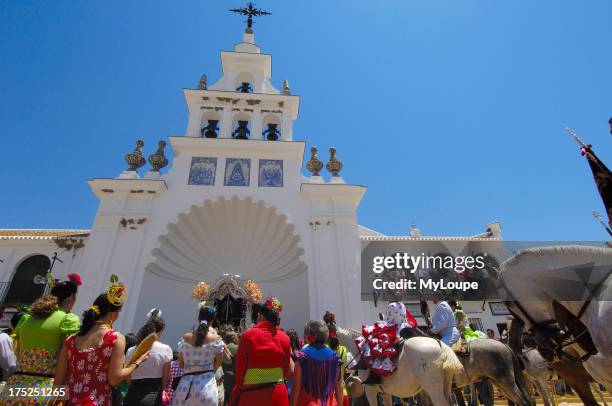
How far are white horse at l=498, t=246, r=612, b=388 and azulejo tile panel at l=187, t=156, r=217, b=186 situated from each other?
1119 cm

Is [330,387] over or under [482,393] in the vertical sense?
over

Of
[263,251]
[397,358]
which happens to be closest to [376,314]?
[263,251]

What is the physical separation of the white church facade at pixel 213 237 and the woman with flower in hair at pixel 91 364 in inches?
344

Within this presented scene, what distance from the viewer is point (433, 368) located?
4.23 m

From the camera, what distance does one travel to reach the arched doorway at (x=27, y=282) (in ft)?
39.1

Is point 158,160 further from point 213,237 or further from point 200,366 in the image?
point 200,366

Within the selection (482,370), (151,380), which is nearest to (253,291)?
(482,370)

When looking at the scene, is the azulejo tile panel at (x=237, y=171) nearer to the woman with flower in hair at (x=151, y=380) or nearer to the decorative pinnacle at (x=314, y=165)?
the decorative pinnacle at (x=314, y=165)

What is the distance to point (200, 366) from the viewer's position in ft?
10.2

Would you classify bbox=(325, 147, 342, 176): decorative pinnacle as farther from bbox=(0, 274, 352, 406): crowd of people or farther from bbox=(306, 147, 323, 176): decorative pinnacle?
bbox=(0, 274, 352, 406): crowd of people

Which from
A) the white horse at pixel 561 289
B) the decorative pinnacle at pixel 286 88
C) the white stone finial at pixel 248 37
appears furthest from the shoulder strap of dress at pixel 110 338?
the white stone finial at pixel 248 37

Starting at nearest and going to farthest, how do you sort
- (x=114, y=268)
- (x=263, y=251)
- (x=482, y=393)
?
(x=482, y=393) → (x=114, y=268) → (x=263, y=251)

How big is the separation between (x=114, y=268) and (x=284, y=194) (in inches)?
253

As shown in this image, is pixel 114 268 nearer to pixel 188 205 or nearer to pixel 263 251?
pixel 188 205
